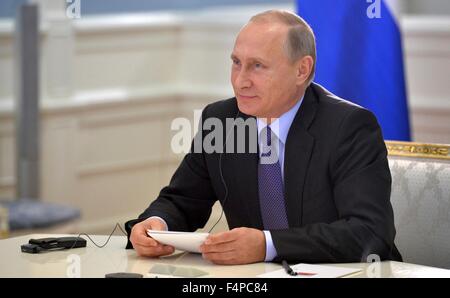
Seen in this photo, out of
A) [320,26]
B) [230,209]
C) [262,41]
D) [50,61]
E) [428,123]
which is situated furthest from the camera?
[50,61]

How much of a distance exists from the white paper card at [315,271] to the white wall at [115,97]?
12.8ft

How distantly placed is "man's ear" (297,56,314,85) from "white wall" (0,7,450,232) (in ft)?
11.3

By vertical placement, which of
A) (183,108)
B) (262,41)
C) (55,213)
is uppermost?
(262,41)

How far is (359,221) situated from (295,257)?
20cm

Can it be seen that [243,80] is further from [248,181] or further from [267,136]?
[248,181]

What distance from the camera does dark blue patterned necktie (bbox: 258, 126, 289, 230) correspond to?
111 inches

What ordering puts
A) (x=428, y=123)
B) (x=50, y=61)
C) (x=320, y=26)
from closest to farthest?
1. (x=320, y=26)
2. (x=428, y=123)
3. (x=50, y=61)

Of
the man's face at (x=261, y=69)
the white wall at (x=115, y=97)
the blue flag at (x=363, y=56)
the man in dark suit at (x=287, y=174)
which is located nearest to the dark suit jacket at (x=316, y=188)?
the man in dark suit at (x=287, y=174)

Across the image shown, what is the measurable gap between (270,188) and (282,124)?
0.19 meters

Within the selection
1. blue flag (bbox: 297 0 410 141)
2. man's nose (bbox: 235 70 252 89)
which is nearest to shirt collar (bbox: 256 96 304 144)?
man's nose (bbox: 235 70 252 89)

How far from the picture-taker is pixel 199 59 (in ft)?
22.2

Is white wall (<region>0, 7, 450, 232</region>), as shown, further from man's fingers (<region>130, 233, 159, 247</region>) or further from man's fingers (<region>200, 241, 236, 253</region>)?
man's fingers (<region>200, 241, 236, 253</region>)
